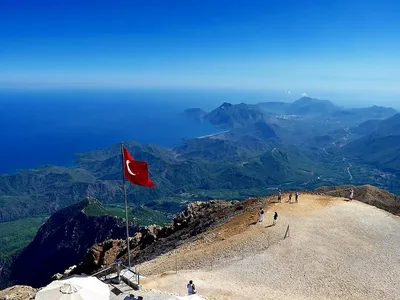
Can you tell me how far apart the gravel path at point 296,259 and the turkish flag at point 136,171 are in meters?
Result: 8.80

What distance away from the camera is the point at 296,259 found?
36.1m

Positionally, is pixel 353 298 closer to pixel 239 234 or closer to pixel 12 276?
pixel 239 234

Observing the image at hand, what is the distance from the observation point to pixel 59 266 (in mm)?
172375

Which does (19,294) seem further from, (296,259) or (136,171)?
(296,259)

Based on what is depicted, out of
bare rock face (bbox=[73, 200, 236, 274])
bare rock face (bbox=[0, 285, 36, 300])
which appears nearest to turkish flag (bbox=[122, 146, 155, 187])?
bare rock face (bbox=[0, 285, 36, 300])

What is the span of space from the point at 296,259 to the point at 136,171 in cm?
1869

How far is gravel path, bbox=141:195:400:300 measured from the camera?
31297 millimetres

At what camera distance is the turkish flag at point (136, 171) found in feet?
86.9

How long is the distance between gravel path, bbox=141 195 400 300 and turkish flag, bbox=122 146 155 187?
28.9 ft

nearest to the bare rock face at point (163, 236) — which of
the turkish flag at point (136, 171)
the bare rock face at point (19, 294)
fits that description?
the bare rock face at point (19, 294)

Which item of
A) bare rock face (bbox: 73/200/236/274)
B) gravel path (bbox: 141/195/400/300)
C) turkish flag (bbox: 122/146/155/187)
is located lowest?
bare rock face (bbox: 73/200/236/274)

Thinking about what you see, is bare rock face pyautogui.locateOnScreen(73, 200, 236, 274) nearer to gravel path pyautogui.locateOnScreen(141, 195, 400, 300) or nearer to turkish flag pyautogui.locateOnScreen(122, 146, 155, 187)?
gravel path pyautogui.locateOnScreen(141, 195, 400, 300)

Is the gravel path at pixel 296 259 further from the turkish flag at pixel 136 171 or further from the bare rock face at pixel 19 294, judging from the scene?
the bare rock face at pixel 19 294

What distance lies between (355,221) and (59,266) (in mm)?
156656
